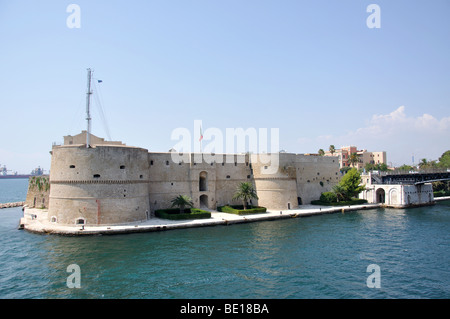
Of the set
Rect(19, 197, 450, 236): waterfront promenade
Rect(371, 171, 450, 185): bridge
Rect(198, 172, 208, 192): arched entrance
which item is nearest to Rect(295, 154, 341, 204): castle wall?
Rect(371, 171, 450, 185): bridge

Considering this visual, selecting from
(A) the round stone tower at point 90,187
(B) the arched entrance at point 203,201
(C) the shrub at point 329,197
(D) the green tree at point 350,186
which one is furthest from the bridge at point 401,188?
(A) the round stone tower at point 90,187

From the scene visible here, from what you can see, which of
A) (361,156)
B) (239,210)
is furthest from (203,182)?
(361,156)

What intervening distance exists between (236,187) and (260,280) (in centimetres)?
2384

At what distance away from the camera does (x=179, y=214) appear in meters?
31.6

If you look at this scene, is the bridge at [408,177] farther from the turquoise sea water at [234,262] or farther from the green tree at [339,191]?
the turquoise sea water at [234,262]

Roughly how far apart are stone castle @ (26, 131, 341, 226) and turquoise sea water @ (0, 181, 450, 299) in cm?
392

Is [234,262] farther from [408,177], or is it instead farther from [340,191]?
[408,177]

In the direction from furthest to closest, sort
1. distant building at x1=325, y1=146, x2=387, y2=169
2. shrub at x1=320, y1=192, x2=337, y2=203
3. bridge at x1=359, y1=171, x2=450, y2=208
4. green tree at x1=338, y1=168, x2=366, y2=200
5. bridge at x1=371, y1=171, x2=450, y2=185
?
distant building at x1=325, y1=146, x2=387, y2=169 < bridge at x1=371, y1=171, x2=450, y2=185 < bridge at x1=359, y1=171, x2=450, y2=208 < green tree at x1=338, y1=168, x2=366, y2=200 < shrub at x1=320, y1=192, x2=337, y2=203

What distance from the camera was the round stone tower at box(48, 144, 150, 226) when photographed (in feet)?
92.6

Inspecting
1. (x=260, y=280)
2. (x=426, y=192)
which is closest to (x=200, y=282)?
(x=260, y=280)

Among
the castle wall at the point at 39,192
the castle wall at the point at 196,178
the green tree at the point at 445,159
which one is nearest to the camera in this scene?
the castle wall at the point at 196,178

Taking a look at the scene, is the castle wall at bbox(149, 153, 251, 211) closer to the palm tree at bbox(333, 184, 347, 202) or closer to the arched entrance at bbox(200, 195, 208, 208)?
the arched entrance at bbox(200, 195, 208, 208)

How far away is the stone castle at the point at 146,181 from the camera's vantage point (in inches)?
1122
